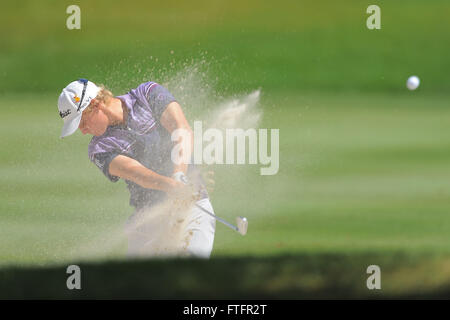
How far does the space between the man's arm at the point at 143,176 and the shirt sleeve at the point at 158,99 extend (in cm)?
31

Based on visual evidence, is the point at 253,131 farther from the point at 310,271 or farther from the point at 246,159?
the point at 310,271

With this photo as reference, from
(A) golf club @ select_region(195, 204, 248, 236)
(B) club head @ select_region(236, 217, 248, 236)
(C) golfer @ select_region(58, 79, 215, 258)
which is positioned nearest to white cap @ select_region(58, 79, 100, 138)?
(C) golfer @ select_region(58, 79, 215, 258)

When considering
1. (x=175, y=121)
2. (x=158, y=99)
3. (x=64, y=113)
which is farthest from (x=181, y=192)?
(x=64, y=113)

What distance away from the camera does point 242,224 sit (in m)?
4.82

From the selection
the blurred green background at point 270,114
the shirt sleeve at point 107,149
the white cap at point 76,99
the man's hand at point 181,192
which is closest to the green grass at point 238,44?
the blurred green background at point 270,114

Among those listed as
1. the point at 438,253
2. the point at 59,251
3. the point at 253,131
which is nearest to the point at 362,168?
the point at 438,253

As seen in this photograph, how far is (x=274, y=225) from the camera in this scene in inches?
202

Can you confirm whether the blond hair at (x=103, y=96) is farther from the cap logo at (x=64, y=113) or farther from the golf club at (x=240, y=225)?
the golf club at (x=240, y=225)

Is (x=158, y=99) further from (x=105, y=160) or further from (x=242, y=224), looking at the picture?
(x=242, y=224)

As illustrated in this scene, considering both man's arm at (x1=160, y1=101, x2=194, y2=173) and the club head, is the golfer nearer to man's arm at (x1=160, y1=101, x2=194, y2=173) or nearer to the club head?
man's arm at (x1=160, y1=101, x2=194, y2=173)

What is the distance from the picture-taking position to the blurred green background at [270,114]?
16.1 feet

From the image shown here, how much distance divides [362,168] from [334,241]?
2.95ft

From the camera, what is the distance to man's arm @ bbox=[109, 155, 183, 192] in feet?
14.9

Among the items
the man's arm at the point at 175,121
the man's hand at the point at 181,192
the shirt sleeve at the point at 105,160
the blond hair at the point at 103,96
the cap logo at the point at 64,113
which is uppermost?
the blond hair at the point at 103,96
